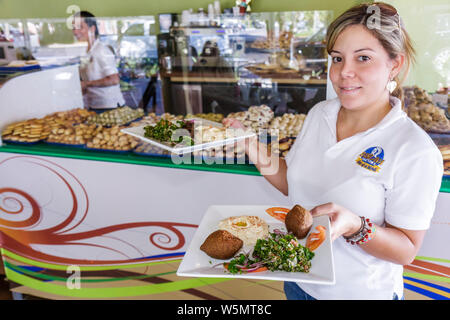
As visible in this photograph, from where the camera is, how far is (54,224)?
267 centimetres

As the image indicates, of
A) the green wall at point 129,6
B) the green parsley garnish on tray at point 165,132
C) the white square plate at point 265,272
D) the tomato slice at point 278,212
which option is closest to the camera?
the white square plate at point 265,272

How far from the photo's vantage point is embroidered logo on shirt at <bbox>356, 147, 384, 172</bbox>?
4.27 ft

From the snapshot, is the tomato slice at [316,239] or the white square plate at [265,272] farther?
the tomato slice at [316,239]

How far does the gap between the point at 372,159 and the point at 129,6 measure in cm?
550

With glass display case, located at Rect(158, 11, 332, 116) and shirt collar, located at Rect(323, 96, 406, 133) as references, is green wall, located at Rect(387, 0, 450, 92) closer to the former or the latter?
shirt collar, located at Rect(323, 96, 406, 133)

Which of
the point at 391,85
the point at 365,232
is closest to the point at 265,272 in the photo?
the point at 365,232

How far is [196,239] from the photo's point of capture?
1.46 m

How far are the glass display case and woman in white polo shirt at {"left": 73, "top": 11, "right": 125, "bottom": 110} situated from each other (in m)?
1.31

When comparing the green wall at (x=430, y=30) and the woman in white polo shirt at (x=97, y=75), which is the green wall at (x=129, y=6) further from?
the green wall at (x=430, y=30)

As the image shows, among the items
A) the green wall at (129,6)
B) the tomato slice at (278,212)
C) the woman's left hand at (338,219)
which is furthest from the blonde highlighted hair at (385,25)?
the green wall at (129,6)

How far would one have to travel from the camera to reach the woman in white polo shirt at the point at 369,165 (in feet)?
4.05

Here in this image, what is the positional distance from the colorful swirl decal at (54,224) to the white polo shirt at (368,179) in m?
1.05
